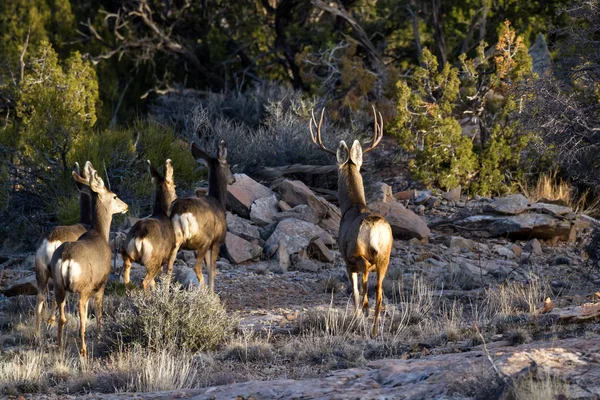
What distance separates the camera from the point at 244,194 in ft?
53.1

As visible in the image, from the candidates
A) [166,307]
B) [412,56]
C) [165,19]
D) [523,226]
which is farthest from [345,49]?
[166,307]

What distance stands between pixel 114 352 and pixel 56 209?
765 centimetres

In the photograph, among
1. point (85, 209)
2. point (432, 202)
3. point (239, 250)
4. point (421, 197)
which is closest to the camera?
point (85, 209)

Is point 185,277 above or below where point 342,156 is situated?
below

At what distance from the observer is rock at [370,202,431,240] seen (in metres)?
16.2

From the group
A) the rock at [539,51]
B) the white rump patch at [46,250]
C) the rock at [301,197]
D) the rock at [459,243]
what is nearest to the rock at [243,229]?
the rock at [301,197]

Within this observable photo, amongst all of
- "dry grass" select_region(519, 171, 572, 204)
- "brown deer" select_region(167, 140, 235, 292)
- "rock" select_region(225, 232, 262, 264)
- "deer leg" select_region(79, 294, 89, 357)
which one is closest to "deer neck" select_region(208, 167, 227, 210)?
"brown deer" select_region(167, 140, 235, 292)

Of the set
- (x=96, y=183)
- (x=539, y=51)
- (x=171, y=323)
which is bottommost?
(x=171, y=323)

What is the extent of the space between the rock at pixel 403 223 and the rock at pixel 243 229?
2.37 meters

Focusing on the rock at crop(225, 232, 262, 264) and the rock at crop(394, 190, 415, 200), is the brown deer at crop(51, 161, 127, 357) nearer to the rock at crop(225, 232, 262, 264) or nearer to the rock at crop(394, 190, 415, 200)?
the rock at crop(225, 232, 262, 264)

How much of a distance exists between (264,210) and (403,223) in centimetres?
249

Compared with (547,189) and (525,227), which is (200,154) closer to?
(525,227)

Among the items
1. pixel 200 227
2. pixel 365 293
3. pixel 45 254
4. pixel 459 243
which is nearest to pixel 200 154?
pixel 200 227

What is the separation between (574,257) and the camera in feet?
51.5
